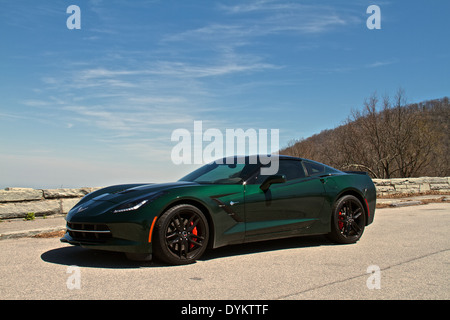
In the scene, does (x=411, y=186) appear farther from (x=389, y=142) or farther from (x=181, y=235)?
(x=181, y=235)

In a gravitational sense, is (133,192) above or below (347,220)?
above

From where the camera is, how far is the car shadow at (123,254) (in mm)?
5051

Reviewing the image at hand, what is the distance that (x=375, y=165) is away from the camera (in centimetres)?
2423

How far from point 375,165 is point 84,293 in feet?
74.6

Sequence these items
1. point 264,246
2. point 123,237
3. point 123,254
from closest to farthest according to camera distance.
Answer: point 123,237
point 123,254
point 264,246

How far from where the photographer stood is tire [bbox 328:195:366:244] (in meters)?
6.61

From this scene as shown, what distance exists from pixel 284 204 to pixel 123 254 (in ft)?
7.59

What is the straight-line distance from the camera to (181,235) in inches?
198

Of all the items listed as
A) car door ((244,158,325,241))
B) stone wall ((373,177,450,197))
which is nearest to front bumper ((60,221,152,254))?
car door ((244,158,325,241))

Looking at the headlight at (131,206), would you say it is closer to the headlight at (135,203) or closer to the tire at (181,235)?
the headlight at (135,203)

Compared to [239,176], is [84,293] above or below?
below

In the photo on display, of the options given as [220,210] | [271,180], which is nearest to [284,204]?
[271,180]
